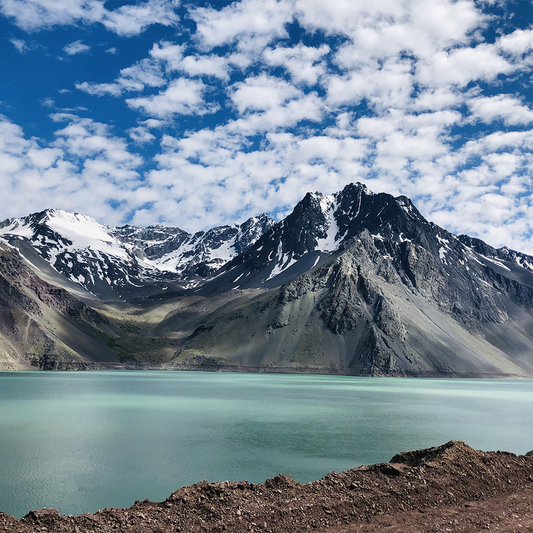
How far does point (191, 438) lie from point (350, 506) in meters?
20.8

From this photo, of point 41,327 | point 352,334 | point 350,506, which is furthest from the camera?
point 352,334

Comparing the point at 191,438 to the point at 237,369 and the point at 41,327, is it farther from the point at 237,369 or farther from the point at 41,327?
the point at 41,327

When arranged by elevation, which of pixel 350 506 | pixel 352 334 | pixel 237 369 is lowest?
pixel 237 369

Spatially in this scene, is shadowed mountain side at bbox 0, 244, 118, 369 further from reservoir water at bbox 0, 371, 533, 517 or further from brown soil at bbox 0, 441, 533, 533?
brown soil at bbox 0, 441, 533, 533

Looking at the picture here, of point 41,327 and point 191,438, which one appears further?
point 41,327

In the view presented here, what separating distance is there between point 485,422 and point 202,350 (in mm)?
125253

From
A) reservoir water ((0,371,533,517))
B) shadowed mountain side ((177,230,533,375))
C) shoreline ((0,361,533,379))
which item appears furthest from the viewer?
shadowed mountain side ((177,230,533,375))

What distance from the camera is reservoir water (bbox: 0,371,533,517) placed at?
23.6 meters

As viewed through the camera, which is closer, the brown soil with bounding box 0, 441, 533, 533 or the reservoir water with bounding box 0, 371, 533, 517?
the brown soil with bounding box 0, 441, 533, 533

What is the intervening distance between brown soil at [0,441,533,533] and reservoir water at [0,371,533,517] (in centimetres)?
507

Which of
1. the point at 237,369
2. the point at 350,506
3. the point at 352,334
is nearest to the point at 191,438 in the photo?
the point at 350,506

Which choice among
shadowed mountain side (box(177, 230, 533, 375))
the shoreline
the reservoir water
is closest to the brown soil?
the reservoir water

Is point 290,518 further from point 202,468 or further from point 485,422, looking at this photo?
point 485,422

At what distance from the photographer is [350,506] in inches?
666
